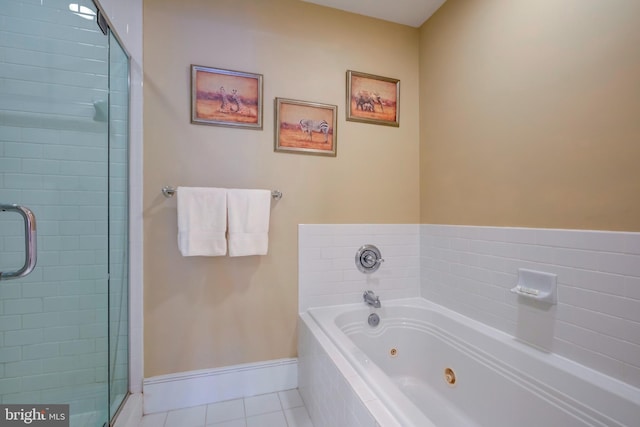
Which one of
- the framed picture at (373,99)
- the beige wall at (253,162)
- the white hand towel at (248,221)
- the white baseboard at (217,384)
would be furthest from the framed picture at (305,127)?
the white baseboard at (217,384)

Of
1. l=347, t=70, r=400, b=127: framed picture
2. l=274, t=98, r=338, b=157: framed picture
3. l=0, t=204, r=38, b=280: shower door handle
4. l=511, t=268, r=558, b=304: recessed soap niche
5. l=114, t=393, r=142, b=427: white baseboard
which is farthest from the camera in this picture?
l=347, t=70, r=400, b=127: framed picture

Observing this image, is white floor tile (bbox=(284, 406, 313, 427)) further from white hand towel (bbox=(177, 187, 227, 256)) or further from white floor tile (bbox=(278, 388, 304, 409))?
white hand towel (bbox=(177, 187, 227, 256))

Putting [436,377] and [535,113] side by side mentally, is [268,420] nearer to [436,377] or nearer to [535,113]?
[436,377]

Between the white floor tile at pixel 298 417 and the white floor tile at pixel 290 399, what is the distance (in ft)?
0.11

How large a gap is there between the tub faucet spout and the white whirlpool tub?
5 cm

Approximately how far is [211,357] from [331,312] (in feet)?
2.47

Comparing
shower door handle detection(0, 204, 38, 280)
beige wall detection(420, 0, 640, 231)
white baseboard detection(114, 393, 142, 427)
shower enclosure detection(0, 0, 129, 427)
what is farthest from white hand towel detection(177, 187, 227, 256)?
beige wall detection(420, 0, 640, 231)

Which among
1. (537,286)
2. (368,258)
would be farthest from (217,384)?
(537,286)

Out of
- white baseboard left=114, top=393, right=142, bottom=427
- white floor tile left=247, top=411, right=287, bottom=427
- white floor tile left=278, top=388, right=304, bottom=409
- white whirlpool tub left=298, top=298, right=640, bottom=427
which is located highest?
white whirlpool tub left=298, top=298, right=640, bottom=427

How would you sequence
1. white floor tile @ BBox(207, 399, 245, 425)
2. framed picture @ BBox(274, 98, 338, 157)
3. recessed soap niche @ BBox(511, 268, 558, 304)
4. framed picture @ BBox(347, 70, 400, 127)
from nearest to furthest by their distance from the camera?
recessed soap niche @ BBox(511, 268, 558, 304)
white floor tile @ BBox(207, 399, 245, 425)
framed picture @ BBox(274, 98, 338, 157)
framed picture @ BBox(347, 70, 400, 127)

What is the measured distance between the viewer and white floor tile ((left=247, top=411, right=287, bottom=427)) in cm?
141

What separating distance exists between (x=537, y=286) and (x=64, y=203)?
224cm

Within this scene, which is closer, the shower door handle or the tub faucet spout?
the shower door handle

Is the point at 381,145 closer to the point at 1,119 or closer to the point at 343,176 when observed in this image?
the point at 343,176
